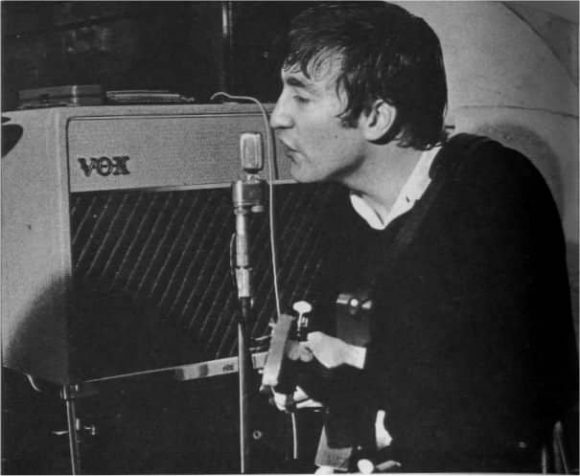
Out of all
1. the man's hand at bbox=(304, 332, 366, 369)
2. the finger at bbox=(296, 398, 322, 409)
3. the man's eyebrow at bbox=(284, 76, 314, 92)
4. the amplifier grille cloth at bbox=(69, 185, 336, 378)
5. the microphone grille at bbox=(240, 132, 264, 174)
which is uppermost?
the man's eyebrow at bbox=(284, 76, 314, 92)

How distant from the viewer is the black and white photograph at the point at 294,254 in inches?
50.5

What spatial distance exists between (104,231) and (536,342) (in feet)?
2.59

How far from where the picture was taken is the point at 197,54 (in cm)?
138

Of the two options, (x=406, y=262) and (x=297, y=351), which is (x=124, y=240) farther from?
(x=406, y=262)

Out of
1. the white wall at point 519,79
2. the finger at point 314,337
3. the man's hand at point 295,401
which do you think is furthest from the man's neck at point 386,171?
the man's hand at point 295,401

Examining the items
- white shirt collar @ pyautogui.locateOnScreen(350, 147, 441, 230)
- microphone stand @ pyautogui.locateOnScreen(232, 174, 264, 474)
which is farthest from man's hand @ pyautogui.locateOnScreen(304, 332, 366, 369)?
white shirt collar @ pyautogui.locateOnScreen(350, 147, 441, 230)

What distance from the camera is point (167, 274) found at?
1280 mm

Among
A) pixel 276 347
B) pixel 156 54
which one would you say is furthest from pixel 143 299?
pixel 156 54

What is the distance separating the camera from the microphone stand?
1.32 metres

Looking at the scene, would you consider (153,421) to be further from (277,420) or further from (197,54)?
(197,54)

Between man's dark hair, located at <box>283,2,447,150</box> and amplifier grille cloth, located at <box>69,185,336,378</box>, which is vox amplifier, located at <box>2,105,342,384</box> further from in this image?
man's dark hair, located at <box>283,2,447,150</box>

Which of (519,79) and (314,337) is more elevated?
(519,79)

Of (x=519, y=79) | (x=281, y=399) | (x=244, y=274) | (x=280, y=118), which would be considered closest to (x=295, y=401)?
(x=281, y=399)

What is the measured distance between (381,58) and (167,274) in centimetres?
53
